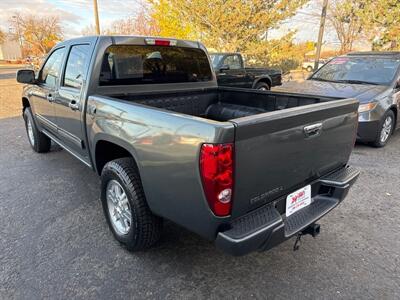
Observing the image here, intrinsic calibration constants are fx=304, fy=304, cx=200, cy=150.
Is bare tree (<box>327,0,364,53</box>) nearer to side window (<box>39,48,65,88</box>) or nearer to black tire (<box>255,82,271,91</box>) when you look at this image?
black tire (<box>255,82,271,91</box>)

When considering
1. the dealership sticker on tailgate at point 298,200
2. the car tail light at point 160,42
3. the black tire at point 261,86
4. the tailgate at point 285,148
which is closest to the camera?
the tailgate at point 285,148

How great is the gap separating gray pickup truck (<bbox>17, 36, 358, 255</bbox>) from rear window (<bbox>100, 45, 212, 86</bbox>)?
0.04ft

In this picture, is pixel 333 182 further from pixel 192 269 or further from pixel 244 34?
pixel 244 34

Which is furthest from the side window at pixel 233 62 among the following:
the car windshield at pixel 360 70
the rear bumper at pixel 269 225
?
the rear bumper at pixel 269 225

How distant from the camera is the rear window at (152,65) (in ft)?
10.4

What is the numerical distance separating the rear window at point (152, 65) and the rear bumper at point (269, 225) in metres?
2.05

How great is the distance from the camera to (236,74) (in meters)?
10.0

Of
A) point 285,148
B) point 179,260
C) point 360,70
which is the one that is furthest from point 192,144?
point 360,70

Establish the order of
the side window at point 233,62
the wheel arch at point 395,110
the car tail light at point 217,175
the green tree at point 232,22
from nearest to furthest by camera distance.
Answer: the car tail light at point 217,175 → the wheel arch at point 395,110 → the side window at point 233,62 → the green tree at point 232,22

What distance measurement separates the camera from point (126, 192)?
2.51 metres

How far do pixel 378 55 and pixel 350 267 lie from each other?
560 cm

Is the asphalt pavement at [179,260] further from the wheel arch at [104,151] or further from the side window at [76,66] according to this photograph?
Result: the side window at [76,66]

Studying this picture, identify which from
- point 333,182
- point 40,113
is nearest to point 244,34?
point 40,113

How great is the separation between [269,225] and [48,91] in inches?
138
